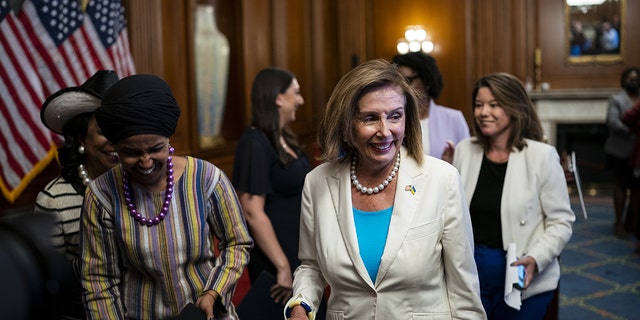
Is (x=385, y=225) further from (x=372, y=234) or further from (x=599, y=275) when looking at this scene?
(x=599, y=275)

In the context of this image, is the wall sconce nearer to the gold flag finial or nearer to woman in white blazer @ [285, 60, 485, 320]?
the gold flag finial

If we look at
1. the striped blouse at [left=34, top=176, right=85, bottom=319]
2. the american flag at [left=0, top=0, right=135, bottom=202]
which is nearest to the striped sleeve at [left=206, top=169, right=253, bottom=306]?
the striped blouse at [left=34, top=176, right=85, bottom=319]

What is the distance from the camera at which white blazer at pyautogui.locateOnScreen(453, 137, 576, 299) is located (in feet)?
9.70

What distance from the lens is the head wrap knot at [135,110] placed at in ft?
5.96

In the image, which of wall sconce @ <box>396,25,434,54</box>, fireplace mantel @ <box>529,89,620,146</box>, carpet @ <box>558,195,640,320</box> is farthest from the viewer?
wall sconce @ <box>396,25,434,54</box>

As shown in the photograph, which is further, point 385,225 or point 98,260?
point 385,225

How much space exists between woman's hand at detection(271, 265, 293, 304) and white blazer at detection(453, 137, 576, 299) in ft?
3.17

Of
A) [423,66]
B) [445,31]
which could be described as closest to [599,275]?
[423,66]

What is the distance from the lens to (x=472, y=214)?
122 inches

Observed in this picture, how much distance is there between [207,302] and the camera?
6.40 feet

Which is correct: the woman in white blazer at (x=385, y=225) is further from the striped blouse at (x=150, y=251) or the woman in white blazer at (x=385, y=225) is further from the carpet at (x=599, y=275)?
the carpet at (x=599, y=275)

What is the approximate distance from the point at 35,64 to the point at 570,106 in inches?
339

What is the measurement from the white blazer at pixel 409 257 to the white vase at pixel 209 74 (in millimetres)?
4636

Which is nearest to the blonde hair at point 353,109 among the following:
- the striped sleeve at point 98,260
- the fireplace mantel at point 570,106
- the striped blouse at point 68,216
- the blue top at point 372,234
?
the blue top at point 372,234
